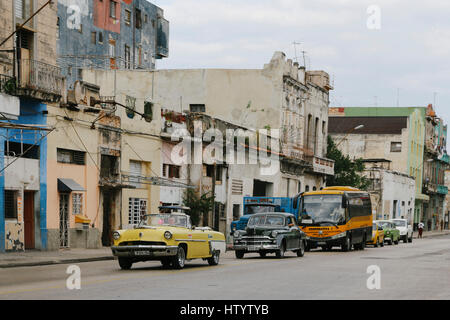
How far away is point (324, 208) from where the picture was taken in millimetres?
37188

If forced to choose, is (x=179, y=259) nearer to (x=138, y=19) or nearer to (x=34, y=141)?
(x=34, y=141)

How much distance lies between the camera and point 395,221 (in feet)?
182

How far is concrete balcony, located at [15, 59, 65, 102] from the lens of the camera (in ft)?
90.9

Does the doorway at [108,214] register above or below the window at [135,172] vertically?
below

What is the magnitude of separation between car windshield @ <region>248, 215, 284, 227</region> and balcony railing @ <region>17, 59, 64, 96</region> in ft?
28.6

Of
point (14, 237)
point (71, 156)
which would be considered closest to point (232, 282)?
point (14, 237)

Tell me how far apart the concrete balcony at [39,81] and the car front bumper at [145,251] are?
9233mm

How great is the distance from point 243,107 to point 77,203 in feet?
75.3

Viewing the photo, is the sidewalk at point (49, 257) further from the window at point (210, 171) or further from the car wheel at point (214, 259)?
the window at point (210, 171)

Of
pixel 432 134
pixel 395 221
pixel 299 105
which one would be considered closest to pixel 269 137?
pixel 299 105

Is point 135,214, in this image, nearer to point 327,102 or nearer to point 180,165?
point 180,165

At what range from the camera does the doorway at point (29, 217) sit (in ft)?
96.9

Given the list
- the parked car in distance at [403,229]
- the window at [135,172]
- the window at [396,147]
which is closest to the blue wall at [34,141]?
the window at [135,172]
